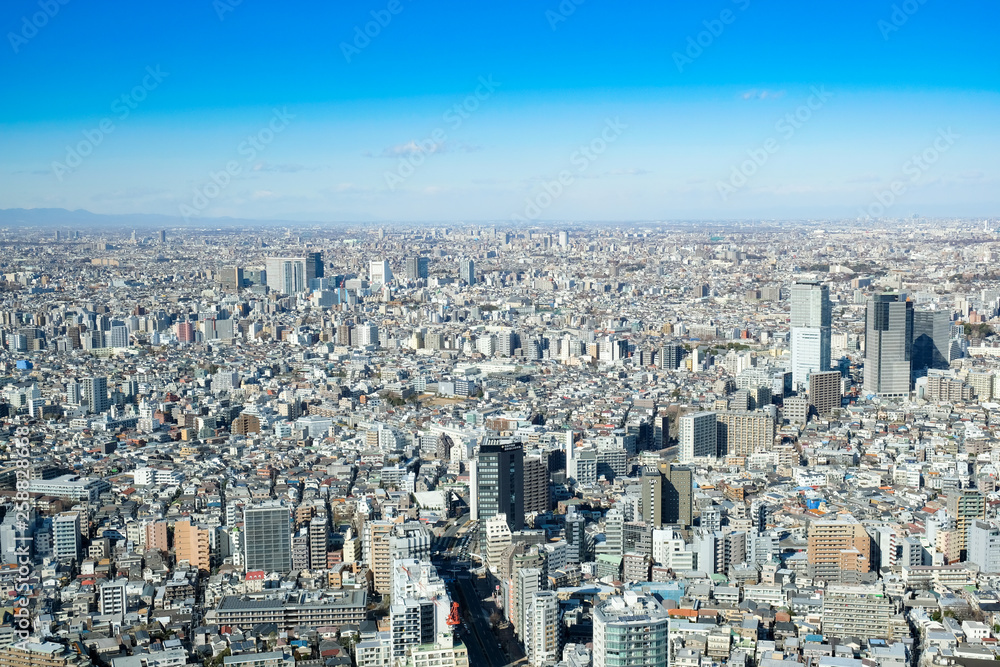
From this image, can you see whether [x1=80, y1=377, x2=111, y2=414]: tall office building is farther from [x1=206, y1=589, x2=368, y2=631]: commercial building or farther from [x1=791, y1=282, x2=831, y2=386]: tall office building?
[x1=791, y1=282, x2=831, y2=386]: tall office building

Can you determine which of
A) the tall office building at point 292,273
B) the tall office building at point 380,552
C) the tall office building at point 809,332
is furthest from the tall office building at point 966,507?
the tall office building at point 292,273

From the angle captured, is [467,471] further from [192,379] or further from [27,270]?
[27,270]

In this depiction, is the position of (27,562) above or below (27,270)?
below

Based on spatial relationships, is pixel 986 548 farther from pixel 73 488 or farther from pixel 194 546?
pixel 73 488

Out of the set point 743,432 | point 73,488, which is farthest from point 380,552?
point 743,432

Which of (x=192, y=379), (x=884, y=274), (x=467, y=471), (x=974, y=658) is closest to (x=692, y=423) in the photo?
(x=467, y=471)
